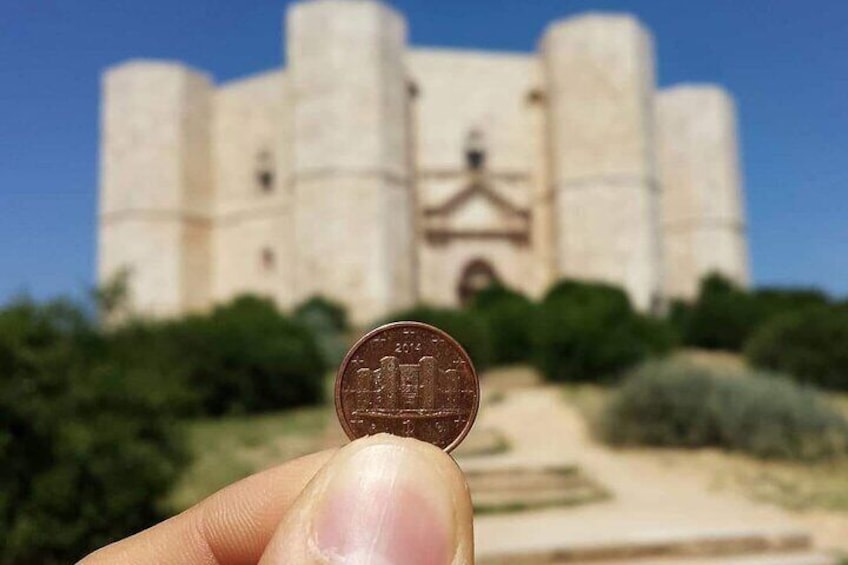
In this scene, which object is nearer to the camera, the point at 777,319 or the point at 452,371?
the point at 452,371

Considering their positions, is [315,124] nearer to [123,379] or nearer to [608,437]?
[608,437]

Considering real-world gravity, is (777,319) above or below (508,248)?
below

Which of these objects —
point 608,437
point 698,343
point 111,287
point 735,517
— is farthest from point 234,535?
point 698,343

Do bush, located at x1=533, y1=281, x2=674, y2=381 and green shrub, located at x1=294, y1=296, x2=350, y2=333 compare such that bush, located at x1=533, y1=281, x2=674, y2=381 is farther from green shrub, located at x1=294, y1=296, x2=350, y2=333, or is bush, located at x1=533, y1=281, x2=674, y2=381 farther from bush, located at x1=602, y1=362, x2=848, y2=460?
green shrub, located at x1=294, y1=296, x2=350, y2=333

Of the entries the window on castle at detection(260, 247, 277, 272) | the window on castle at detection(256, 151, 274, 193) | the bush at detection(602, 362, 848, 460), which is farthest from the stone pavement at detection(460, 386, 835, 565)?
the window on castle at detection(256, 151, 274, 193)

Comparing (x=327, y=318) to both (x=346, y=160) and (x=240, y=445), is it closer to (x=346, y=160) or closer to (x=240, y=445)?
(x=346, y=160)

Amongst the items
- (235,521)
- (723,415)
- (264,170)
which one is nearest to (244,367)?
(723,415)

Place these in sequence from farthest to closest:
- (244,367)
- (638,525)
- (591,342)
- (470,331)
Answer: (470,331) → (591,342) → (244,367) → (638,525)
